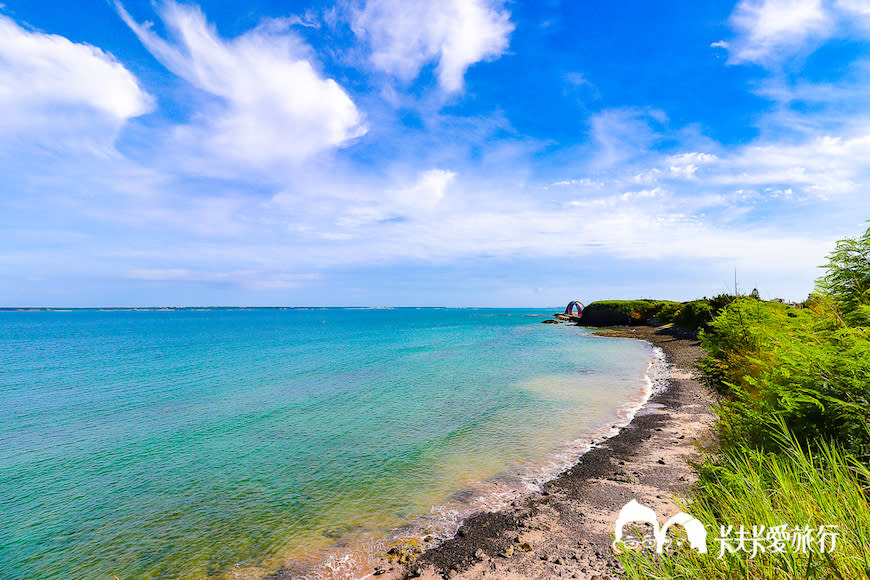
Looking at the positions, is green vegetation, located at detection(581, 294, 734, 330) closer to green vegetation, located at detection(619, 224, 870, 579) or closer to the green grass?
green vegetation, located at detection(619, 224, 870, 579)

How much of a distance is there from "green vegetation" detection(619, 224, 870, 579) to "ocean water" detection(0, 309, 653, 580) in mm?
7335

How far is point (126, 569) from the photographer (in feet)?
29.3

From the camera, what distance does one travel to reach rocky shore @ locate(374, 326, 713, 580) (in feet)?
27.5

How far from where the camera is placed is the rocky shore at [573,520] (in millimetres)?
8367

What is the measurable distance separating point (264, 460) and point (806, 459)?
54.1 feet

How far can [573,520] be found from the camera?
33.2 ft

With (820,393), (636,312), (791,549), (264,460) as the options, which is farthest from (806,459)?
(636,312)

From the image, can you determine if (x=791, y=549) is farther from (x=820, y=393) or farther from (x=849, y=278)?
(x=849, y=278)

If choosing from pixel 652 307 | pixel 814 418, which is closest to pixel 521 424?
pixel 814 418

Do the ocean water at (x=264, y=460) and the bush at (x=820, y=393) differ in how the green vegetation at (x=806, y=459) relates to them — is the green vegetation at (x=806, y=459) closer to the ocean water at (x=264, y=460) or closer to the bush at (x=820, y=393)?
the bush at (x=820, y=393)

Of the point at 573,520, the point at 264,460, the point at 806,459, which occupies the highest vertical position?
the point at 806,459

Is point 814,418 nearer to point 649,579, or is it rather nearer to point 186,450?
point 649,579

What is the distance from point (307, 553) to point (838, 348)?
11.6 m

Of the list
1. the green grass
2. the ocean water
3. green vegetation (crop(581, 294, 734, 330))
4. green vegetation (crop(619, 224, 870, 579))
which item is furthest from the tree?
green vegetation (crop(581, 294, 734, 330))
